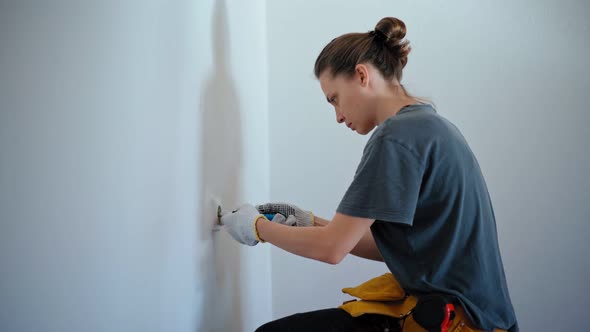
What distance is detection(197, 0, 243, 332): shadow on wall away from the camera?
1.10 m

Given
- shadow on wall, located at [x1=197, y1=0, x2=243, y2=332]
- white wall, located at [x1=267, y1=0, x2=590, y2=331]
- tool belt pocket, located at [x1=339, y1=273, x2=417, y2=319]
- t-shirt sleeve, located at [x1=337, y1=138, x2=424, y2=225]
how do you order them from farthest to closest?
1. white wall, located at [x1=267, y1=0, x2=590, y2=331]
2. shadow on wall, located at [x1=197, y1=0, x2=243, y2=332]
3. tool belt pocket, located at [x1=339, y1=273, x2=417, y2=319]
4. t-shirt sleeve, located at [x1=337, y1=138, x2=424, y2=225]

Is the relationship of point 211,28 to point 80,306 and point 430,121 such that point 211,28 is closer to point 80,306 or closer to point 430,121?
point 430,121

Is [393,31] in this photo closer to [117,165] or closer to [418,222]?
[418,222]

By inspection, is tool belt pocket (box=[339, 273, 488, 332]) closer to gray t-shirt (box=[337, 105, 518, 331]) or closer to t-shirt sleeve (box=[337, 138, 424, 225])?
gray t-shirt (box=[337, 105, 518, 331])

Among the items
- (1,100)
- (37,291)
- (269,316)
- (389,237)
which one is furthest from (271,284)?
(1,100)

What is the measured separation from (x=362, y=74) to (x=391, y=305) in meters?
0.52

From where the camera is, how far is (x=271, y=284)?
1.60m

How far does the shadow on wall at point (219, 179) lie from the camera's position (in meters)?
1.10

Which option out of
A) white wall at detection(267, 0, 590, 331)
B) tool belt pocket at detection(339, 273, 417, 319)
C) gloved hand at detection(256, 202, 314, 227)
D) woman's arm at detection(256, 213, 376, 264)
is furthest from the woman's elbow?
white wall at detection(267, 0, 590, 331)

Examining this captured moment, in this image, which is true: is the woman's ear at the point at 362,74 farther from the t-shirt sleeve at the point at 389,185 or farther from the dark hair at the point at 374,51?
the t-shirt sleeve at the point at 389,185

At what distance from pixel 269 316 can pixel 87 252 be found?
101 cm

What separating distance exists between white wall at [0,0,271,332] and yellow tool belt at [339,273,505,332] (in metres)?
0.40

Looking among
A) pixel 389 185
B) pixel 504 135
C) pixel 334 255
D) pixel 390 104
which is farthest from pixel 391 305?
pixel 504 135

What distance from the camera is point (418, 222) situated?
0.88 metres
